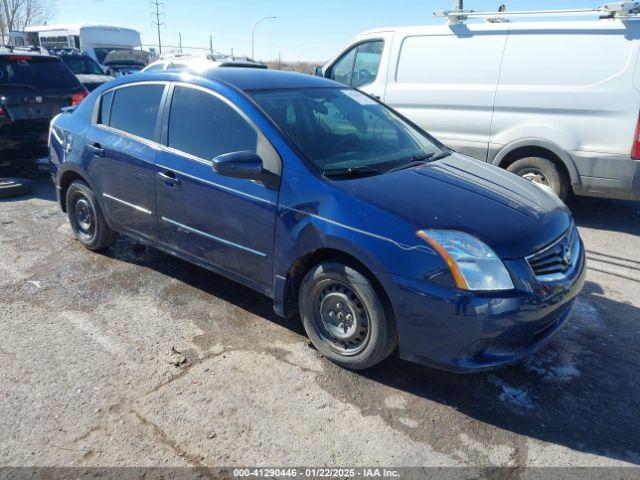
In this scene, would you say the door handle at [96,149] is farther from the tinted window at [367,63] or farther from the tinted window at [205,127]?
the tinted window at [367,63]

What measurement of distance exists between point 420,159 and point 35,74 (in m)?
6.25

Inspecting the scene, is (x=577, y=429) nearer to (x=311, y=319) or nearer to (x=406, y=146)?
(x=311, y=319)

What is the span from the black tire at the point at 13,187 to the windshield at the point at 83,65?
881 centimetres

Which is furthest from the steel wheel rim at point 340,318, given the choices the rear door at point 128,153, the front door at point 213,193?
the rear door at point 128,153

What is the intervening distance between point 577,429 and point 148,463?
7.00 ft

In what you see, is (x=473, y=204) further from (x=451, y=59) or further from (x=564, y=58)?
(x=451, y=59)

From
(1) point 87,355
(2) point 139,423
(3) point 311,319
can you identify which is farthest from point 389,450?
(1) point 87,355

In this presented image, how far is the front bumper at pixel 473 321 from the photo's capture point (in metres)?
2.66

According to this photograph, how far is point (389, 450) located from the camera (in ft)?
8.46

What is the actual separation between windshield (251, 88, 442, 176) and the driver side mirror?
1.02 ft

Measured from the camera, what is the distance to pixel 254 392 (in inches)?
118

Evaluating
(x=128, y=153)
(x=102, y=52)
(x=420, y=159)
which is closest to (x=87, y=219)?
(x=128, y=153)

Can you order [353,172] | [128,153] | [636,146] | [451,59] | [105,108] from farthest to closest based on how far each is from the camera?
[451,59] → [636,146] → [105,108] → [128,153] → [353,172]

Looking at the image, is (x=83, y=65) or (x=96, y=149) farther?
(x=83, y=65)
